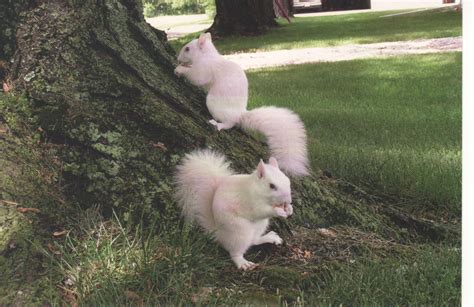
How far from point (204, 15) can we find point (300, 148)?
58cm

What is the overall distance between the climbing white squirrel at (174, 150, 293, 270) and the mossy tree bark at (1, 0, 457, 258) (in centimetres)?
7

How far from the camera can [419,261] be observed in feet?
4.92

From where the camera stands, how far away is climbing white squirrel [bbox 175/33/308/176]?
1.44 metres

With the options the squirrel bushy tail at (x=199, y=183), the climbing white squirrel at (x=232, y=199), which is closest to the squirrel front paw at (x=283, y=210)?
the climbing white squirrel at (x=232, y=199)

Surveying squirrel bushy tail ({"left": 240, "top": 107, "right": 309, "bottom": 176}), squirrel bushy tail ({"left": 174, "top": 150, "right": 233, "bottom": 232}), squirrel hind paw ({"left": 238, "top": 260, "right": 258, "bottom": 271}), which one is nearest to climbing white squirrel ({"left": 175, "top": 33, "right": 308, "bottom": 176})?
squirrel bushy tail ({"left": 240, "top": 107, "right": 309, "bottom": 176})

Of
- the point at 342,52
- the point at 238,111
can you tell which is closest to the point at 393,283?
the point at 238,111

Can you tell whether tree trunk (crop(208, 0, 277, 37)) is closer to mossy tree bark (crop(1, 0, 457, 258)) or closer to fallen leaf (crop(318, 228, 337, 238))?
mossy tree bark (crop(1, 0, 457, 258))

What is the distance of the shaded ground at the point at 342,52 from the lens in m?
2.29

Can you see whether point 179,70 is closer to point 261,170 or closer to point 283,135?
point 283,135

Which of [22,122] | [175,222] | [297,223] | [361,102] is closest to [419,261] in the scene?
[297,223]

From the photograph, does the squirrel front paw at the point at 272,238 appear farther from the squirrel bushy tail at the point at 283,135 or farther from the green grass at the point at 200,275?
the squirrel bushy tail at the point at 283,135

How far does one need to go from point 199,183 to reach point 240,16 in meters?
0.80

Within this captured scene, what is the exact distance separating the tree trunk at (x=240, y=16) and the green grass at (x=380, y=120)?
0.22 m
